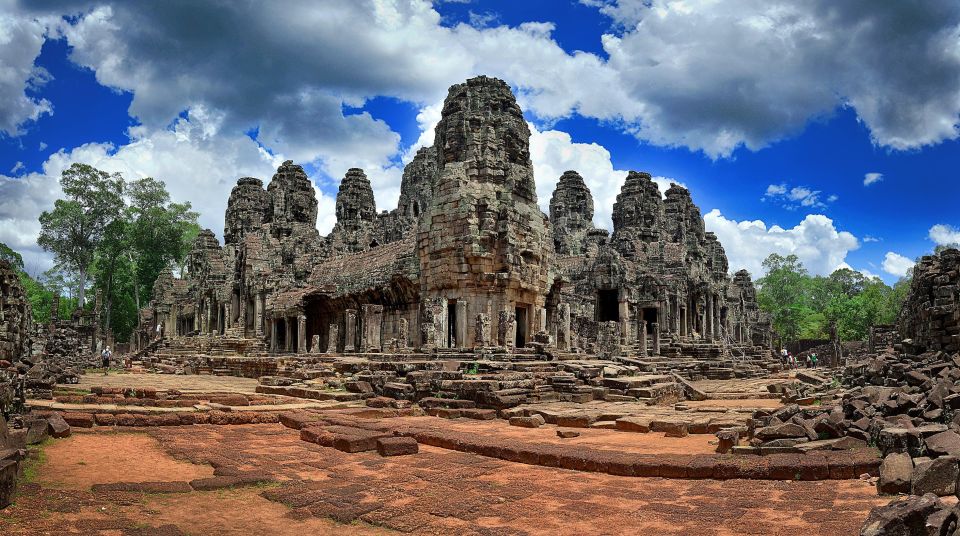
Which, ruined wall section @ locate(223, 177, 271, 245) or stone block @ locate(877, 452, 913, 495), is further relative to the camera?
ruined wall section @ locate(223, 177, 271, 245)

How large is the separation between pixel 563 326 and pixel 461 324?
19.6 feet

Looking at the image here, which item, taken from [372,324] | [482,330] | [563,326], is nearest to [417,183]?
[372,324]

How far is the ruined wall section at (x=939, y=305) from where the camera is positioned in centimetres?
1441

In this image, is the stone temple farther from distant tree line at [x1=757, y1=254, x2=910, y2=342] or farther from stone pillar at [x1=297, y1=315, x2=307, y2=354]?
distant tree line at [x1=757, y1=254, x2=910, y2=342]

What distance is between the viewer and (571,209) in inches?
2032

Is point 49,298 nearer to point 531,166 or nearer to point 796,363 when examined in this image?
point 531,166

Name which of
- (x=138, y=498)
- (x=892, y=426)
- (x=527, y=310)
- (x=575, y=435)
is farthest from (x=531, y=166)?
(x=138, y=498)

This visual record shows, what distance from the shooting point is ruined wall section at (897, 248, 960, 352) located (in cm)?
1441

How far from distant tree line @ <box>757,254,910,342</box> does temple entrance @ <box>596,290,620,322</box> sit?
97.2ft

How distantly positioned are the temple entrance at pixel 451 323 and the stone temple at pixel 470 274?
0.07 m

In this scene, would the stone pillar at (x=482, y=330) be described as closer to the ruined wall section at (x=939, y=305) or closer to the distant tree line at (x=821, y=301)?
the ruined wall section at (x=939, y=305)

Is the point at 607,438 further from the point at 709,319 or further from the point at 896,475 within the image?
the point at 709,319

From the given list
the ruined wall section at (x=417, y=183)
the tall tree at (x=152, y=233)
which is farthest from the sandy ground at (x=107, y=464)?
the tall tree at (x=152, y=233)

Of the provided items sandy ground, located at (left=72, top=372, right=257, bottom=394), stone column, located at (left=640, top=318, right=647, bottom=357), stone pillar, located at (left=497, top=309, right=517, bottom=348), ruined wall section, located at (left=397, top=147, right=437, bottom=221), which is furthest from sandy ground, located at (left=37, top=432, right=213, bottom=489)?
ruined wall section, located at (left=397, top=147, right=437, bottom=221)
